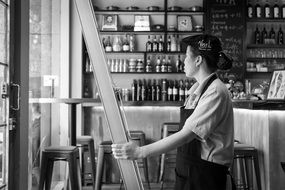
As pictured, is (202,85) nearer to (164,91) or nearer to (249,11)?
(164,91)

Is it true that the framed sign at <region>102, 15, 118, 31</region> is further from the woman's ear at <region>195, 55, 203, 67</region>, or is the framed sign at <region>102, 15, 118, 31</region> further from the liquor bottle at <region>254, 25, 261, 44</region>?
the woman's ear at <region>195, 55, 203, 67</region>

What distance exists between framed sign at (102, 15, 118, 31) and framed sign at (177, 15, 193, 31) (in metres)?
1.06

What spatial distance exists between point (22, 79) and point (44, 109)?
207cm

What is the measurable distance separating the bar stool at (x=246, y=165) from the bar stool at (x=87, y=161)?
1624mm

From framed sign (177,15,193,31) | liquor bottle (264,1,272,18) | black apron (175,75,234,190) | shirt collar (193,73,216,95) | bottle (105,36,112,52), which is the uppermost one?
liquor bottle (264,1,272,18)

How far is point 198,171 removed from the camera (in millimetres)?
1696

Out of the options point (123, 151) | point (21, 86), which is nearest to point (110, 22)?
point (21, 86)

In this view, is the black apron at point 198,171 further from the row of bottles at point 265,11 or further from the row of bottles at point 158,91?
the row of bottles at point 265,11

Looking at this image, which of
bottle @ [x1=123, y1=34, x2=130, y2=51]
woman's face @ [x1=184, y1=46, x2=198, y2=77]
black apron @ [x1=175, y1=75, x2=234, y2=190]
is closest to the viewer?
black apron @ [x1=175, y1=75, x2=234, y2=190]

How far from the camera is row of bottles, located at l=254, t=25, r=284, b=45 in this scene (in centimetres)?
672

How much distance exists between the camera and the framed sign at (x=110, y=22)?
6.41 metres

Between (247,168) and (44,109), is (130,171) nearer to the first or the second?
(247,168)

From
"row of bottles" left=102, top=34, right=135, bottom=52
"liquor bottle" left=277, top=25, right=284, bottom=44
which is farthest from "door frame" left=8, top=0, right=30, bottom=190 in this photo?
"liquor bottle" left=277, top=25, right=284, bottom=44

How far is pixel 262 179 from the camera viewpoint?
12.0ft
